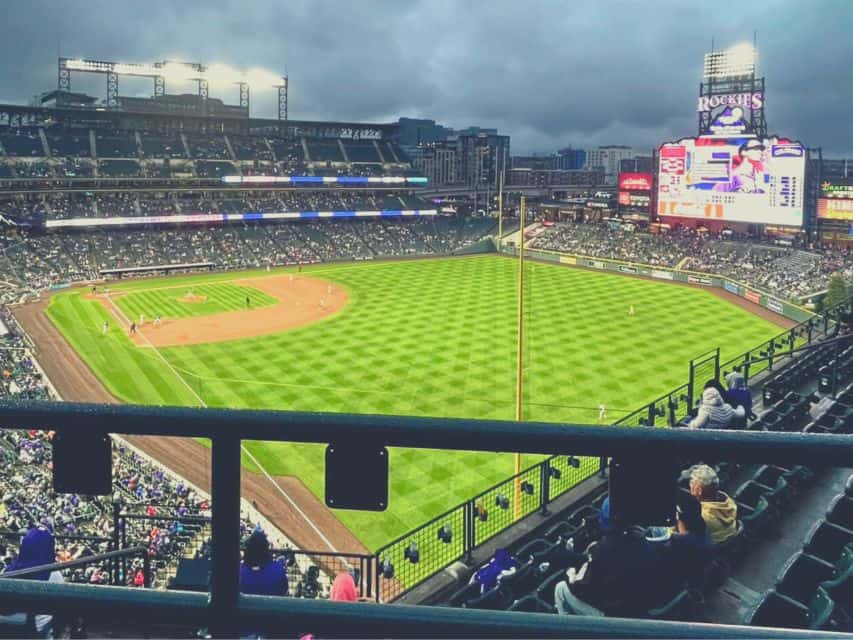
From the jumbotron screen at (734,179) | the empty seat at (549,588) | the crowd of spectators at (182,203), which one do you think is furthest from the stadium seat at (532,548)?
the crowd of spectators at (182,203)

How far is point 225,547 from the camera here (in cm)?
203

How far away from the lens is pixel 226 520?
2057mm

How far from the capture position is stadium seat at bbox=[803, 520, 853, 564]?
324 inches

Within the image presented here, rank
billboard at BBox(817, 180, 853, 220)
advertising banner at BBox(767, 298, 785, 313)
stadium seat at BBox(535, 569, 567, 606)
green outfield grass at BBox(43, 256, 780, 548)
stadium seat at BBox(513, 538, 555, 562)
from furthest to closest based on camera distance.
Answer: billboard at BBox(817, 180, 853, 220), advertising banner at BBox(767, 298, 785, 313), green outfield grass at BBox(43, 256, 780, 548), stadium seat at BBox(513, 538, 555, 562), stadium seat at BBox(535, 569, 567, 606)

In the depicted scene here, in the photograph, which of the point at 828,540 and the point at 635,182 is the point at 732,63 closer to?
the point at 635,182

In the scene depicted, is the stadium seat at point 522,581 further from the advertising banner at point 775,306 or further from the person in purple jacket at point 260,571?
the advertising banner at point 775,306

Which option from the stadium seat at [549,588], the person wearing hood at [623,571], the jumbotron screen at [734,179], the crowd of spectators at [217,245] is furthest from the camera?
the jumbotron screen at [734,179]

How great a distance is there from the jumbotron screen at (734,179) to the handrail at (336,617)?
75918mm

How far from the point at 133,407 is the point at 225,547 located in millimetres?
498

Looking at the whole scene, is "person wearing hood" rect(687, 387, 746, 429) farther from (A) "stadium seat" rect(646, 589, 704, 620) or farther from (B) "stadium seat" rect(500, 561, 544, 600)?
(A) "stadium seat" rect(646, 589, 704, 620)

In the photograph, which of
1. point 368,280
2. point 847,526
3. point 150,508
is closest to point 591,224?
point 368,280

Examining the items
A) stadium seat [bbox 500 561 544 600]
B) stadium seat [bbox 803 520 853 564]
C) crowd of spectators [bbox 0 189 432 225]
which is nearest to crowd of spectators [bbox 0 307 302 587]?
stadium seat [bbox 500 561 544 600]

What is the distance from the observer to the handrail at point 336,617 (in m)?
1.82

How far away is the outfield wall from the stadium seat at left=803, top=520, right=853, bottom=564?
4502 centimetres
